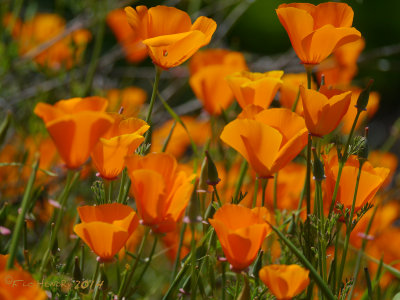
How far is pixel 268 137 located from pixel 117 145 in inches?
6.5

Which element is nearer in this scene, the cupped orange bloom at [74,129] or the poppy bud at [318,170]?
the cupped orange bloom at [74,129]

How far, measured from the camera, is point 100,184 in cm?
75

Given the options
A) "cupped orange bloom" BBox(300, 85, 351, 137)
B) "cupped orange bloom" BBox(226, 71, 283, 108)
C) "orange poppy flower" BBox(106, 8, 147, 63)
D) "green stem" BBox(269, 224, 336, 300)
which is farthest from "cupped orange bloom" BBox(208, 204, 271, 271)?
"orange poppy flower" BBox(106, 8, 147, 63)

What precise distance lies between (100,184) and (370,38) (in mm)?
3827

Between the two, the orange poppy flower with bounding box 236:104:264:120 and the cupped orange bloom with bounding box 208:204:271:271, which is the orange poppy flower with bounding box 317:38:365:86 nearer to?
the orange poppy flower with bounding box 236:104:264:120

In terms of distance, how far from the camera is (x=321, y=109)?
2.26 ft

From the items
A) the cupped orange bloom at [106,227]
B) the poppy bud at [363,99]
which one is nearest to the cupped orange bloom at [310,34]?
the poppy bud at [363,99]

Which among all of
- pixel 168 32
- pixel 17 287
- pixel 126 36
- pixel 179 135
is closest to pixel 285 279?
pixel 17 287

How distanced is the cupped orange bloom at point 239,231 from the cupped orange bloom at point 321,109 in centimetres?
13

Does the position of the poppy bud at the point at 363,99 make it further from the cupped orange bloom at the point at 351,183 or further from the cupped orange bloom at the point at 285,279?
the cupped orange bloom at the point at 285,279

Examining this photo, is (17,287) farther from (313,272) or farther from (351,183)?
(351,183)

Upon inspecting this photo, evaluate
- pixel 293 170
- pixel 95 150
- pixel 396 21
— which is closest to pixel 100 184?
pixel 95 150

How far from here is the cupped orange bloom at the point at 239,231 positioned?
60cm

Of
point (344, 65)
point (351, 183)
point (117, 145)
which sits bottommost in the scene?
point (344, 65)
